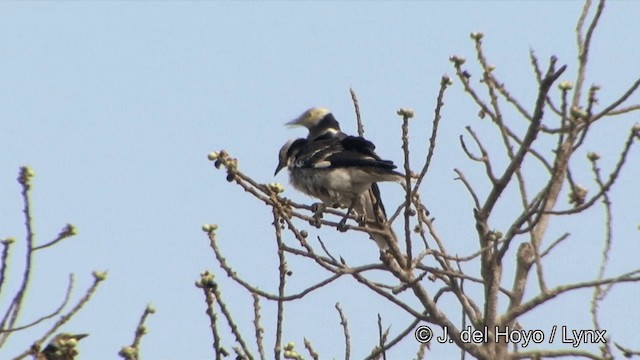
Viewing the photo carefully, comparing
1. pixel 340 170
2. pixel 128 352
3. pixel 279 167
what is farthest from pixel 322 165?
pixel 128 352

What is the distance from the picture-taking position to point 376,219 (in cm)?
568

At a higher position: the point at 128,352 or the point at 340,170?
the point at 340,170

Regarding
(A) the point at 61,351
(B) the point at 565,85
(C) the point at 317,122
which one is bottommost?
A: (A) the point at 61,351

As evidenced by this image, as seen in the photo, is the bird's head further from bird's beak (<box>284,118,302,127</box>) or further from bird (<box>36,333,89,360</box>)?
bird (<box>36,333,89,360</box>)

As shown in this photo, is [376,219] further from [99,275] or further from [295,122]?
[295,122]

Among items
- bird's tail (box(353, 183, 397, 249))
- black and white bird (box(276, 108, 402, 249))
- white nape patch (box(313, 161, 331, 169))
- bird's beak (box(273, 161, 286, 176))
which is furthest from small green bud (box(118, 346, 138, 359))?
bird's beak (box(273, 161, 286, 176))

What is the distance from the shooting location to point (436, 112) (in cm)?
475

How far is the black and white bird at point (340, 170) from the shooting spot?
289 inches

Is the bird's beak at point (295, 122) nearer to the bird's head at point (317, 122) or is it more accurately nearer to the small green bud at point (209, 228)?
the bird's head at point (317, 122)

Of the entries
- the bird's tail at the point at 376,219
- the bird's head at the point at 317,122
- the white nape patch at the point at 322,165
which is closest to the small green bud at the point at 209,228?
the bird's tail at the point at 376,219

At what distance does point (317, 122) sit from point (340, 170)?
3318 millimetres

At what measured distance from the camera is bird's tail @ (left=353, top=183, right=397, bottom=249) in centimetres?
541

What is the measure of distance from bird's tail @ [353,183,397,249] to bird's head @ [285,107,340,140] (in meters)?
1.97

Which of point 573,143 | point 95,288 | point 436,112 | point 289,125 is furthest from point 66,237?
point 289,125
